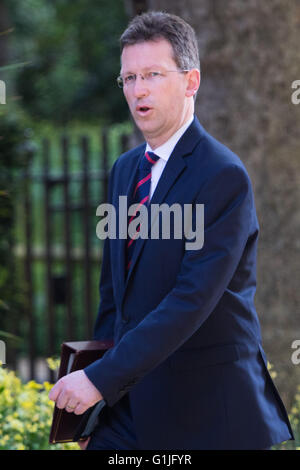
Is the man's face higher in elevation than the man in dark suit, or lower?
higher

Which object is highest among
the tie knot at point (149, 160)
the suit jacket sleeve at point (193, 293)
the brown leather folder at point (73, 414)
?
the tie knot at point (149, 160)

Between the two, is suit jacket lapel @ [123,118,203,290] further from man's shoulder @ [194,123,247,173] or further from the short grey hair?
the short grey hair

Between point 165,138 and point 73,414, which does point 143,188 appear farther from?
point 73,414

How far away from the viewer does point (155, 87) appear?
88.2 inches

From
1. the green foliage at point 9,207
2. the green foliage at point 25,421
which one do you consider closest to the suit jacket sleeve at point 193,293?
the green foliage at point 25,421

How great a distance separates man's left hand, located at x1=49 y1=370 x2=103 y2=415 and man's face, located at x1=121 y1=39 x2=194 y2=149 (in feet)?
2.53

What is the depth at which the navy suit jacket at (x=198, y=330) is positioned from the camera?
2.09 meters

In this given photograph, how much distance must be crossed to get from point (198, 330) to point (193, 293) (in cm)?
20

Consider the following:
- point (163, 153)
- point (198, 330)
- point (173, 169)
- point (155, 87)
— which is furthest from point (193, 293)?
point (155, 87)

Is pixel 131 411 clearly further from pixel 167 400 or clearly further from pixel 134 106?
pixel 134 106

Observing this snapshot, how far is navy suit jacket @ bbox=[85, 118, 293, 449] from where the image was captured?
209cm

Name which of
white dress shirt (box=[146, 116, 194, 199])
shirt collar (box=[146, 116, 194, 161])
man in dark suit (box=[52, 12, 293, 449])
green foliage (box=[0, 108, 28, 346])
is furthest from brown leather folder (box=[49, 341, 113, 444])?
green foliage (box=[0, 108, 28, 346])

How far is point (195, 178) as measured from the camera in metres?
2.20

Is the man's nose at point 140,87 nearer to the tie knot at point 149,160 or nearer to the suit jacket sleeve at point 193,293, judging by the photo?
the tie knot at point 149,160
